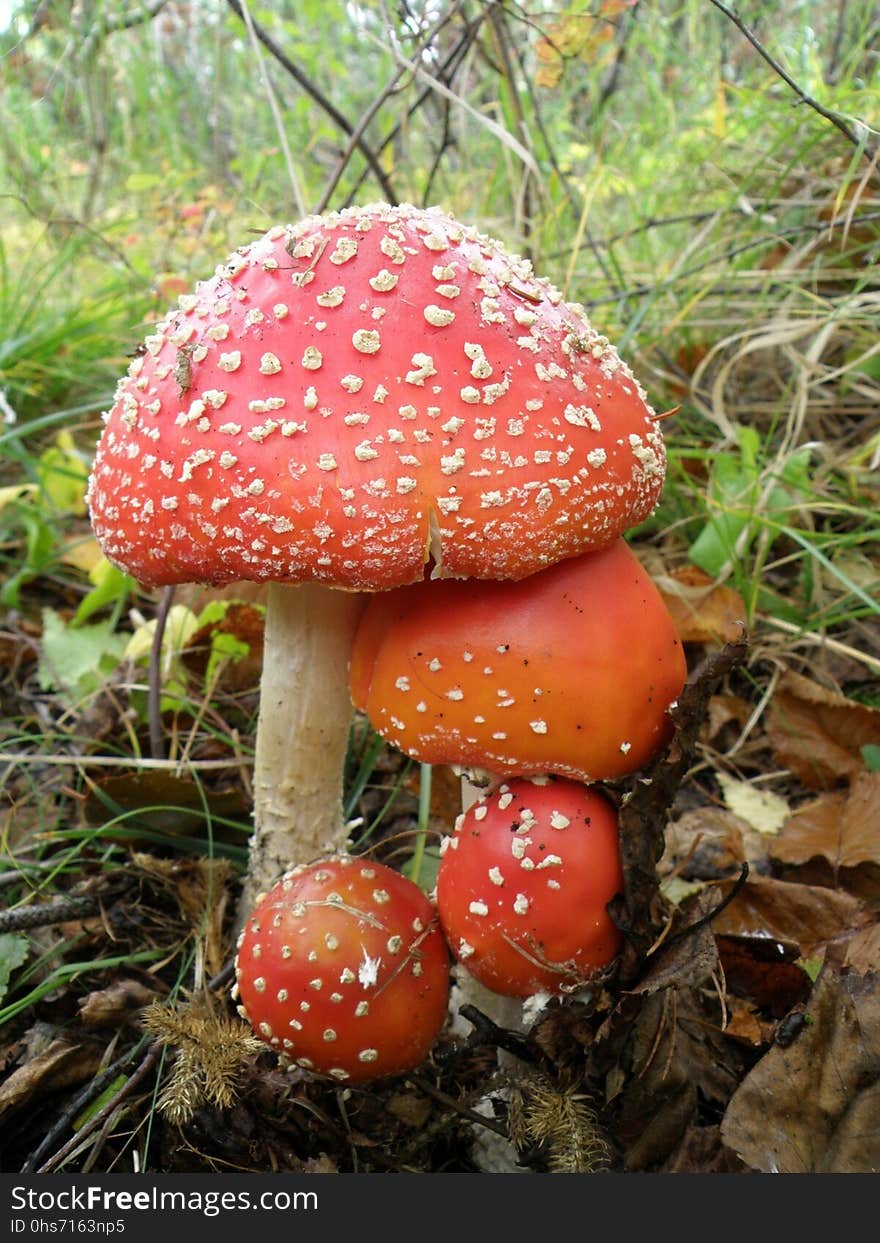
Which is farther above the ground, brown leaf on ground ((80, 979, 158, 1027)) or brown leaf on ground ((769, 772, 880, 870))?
brown leaf on ground ((769, 772, 880, 870))

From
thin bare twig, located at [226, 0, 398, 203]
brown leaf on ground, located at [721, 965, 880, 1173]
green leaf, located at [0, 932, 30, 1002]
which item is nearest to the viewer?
brown leaf on ground, located at [721, 965, 880, 1173]

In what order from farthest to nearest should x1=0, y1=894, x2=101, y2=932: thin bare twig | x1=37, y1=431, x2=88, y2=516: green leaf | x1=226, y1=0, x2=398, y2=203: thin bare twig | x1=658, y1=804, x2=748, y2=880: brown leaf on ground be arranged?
x1=37, y1=431, x2=88, y2=516: green leaf, x1=226, y1=0, x2=398, y2=203: thin bare twig, x1=658, y1=804, x2=748, y2=880: brown leaf on ground, x1=0, y1=894, x2=101, y2=932: thin bare twig

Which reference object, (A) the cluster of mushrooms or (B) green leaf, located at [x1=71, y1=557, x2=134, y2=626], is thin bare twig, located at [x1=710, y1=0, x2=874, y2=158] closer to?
(A) the cluster of mushrooms

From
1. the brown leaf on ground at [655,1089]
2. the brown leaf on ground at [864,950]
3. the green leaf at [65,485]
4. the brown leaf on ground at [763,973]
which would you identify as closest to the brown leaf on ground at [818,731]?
the brown leaf on ground at [864,950]

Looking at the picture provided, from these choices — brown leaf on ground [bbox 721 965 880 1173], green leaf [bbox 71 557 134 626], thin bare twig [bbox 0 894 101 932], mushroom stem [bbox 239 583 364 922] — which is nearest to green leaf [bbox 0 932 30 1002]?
thin bare twig [bbox 0 894 101 932]

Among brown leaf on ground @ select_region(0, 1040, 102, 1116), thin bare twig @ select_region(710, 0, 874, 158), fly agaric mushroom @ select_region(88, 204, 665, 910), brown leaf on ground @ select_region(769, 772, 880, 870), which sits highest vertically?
thin bare twig @ select_region(710, 0, 874, 158)

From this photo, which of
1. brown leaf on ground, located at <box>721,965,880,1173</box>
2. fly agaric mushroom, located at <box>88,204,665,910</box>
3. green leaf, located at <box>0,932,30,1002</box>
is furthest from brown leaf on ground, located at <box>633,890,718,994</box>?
green leaf, located at <box>0,932,30,1002</box>

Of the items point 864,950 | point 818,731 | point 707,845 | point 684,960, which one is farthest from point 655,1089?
point 818,731

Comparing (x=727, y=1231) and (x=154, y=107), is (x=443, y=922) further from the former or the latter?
(x=154, y=107)

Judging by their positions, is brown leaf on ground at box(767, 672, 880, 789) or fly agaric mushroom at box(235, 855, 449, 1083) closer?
fly agaric mushroom at box(235, 855, 449, 1083)
